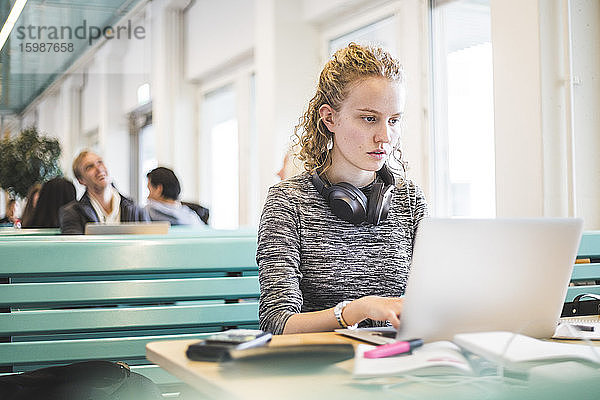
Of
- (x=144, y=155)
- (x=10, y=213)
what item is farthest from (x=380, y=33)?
(x=144, y=155)

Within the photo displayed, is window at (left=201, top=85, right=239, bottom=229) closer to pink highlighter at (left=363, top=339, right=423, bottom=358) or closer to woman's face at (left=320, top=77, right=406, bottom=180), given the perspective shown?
woman's face at (left=320, top=77, right=406, bottom=180)

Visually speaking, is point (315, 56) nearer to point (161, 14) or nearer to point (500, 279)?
point (161, 14)

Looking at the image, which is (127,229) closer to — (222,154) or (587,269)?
(587,269)

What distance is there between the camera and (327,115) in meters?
1.81

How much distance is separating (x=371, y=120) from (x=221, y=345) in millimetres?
798

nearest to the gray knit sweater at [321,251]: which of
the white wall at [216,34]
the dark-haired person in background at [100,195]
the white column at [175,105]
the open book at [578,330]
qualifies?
the open book at [578,330]

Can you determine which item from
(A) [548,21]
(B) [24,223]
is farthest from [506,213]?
(B) [24,223]

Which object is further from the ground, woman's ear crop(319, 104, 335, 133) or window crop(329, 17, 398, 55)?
window crop(329, 17, 398, 55)

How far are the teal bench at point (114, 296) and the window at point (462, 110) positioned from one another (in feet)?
8.36

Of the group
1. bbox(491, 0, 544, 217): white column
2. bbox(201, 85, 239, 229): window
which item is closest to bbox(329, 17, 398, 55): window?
bbox(491, 0, 544, 217): white column

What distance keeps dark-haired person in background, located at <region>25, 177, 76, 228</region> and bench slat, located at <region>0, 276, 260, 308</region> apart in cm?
272

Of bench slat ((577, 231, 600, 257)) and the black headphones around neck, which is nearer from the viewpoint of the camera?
the black headphones around neck

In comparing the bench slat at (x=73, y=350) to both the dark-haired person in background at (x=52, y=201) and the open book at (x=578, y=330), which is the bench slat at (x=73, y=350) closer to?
the open book at (x=578, y=330)

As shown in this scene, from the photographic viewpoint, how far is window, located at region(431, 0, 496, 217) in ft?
14.6
